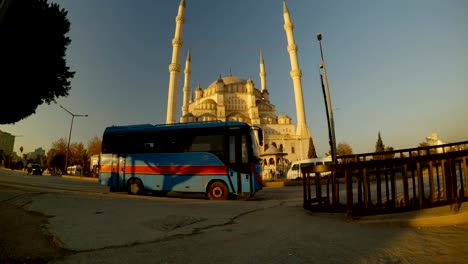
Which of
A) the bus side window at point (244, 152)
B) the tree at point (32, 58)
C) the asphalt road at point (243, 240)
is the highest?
→ the tree at point (32, 58)

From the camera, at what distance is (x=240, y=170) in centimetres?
1041

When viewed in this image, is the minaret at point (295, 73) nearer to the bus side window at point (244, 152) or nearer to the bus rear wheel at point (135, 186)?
the bus side window at point (244, 152)

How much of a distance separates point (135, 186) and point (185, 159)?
2992mm

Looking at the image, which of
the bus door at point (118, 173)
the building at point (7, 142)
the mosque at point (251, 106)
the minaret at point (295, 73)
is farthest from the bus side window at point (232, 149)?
the building at point (7, 142)

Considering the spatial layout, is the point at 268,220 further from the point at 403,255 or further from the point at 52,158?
the point at 52,158

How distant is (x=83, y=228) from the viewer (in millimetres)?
4539

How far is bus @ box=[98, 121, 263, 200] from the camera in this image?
10.5 metres

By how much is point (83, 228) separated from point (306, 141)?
55.4 meters

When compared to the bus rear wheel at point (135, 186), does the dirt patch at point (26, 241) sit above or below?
below

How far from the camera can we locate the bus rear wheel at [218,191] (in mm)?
10531

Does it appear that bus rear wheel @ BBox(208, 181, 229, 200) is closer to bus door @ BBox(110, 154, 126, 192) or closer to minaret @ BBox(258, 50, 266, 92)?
bus door @ BBox(110, 154, 126, 192)

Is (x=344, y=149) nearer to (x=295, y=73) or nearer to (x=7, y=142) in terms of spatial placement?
(x=295, y=73)

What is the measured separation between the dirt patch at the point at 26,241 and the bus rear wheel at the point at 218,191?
6138mm

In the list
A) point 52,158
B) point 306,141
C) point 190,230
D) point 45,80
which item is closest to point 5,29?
point 45,80
